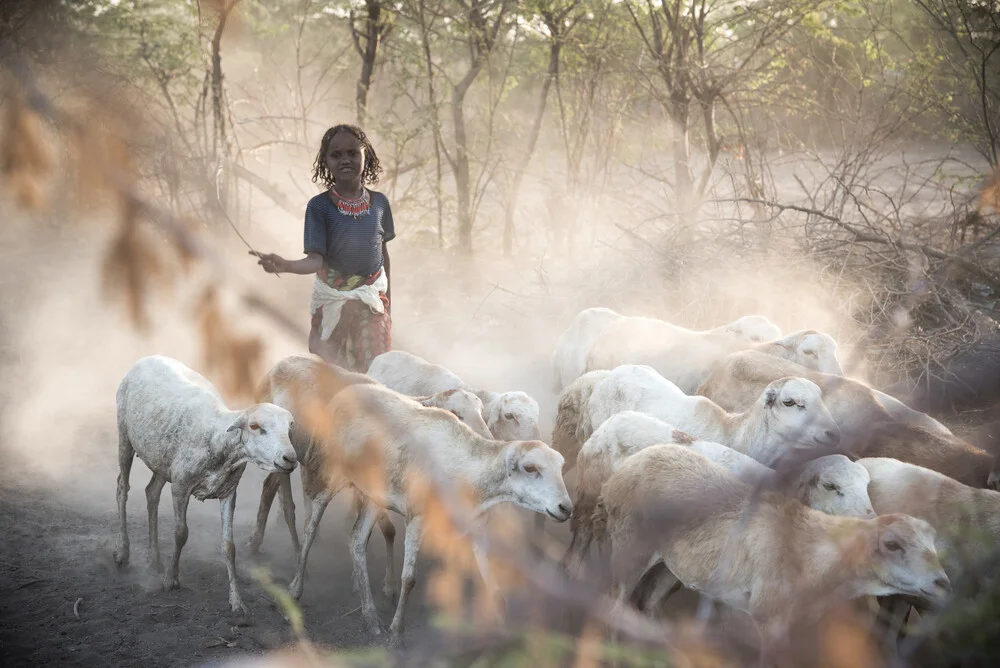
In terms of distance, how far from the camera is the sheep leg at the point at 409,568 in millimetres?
4793

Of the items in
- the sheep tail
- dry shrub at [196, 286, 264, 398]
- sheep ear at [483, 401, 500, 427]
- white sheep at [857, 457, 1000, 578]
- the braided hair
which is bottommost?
the sheep tail

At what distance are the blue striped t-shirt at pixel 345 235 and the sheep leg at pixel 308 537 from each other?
1554mm

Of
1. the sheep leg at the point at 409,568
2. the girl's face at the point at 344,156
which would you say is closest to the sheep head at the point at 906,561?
the sheep leg at the point at 409,568

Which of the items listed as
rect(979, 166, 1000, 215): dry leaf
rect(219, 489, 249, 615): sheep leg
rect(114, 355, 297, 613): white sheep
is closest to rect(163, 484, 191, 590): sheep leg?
rect(114, 355, 297, 613): white sheep

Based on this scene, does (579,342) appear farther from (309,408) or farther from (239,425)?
(239,425)

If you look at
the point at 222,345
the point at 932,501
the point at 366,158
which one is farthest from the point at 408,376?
the point at 222,345

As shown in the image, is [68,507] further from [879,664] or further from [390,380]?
[879,664]

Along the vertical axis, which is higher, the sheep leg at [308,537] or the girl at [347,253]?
the girl at [347,253]

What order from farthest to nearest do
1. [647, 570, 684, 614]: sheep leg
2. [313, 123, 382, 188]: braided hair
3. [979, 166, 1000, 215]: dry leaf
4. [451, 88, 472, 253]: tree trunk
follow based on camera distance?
[451, 88, 472, 253]: tree trunk, [979, 166, 1000, 215]: dry leaf, [313, 123, 382, 188]: braided hair, [647, 570, 684, 614]: sheep leg

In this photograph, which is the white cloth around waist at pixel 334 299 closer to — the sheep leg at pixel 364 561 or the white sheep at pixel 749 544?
the sheep leg at pixel 364 561

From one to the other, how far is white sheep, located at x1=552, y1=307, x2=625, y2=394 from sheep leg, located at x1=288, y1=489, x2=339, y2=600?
314 centimetres

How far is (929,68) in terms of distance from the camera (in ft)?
33.0

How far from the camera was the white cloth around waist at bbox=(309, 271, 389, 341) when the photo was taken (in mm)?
5895

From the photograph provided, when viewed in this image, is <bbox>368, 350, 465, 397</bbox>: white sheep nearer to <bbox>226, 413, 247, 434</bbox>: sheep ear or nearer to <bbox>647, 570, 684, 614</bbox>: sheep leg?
<bbox>226, 413, 247, 434</bbox>: sheep ear
